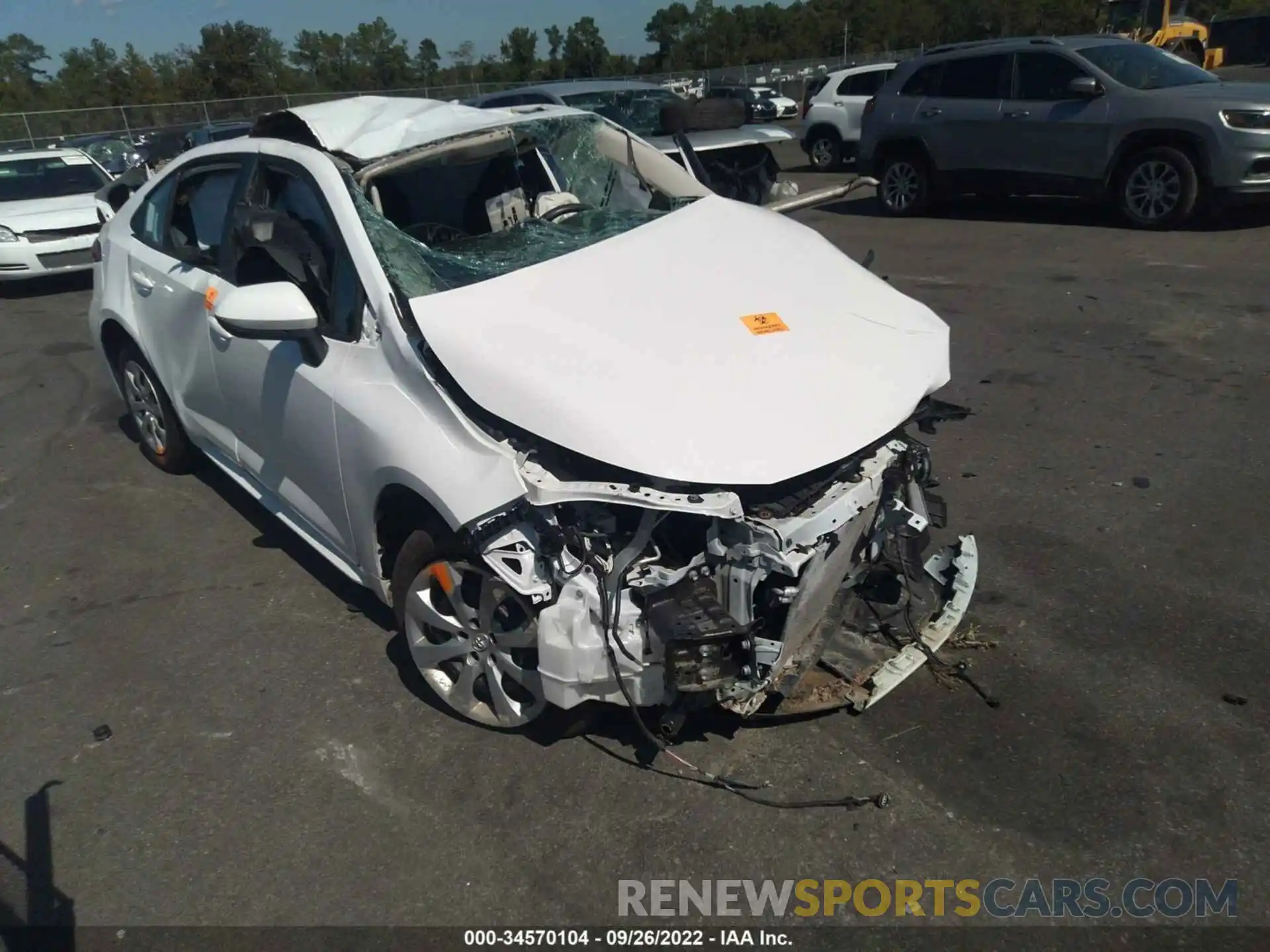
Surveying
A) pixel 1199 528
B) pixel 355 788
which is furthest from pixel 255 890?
pixel 1199 528

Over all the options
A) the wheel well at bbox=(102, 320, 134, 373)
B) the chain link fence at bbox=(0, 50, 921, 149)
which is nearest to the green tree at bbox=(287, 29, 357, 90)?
the chain link fence at bbox=(0, 50, 921, 149)

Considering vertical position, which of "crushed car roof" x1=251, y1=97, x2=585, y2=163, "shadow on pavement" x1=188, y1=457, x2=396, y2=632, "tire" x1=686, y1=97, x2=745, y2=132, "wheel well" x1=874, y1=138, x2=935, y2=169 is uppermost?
"crushed car roof" x1=251, y1=97, x2=585, y2=163

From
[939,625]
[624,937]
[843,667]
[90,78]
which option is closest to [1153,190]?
[939,625]

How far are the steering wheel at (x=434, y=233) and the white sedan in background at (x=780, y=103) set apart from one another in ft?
96.4

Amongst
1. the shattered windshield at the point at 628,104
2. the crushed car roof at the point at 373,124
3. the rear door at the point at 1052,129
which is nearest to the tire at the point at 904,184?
the rear door at the point at 1052,129

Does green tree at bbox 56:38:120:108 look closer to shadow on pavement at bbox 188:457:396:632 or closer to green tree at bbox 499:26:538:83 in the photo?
green tree at bbox 499:26:538:83

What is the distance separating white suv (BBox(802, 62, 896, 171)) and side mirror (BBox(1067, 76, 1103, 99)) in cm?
592

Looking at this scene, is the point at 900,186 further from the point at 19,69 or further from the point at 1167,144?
the point at 19,69

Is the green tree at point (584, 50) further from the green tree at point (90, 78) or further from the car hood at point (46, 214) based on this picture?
the car hood at point (46, 214)

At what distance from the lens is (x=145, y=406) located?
17.5 ft

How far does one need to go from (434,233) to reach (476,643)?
1.83m

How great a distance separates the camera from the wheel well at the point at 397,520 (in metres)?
3.14

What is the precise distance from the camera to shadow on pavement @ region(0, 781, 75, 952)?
257 centimetres

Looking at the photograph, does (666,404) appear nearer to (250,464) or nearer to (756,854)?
(756,854)
